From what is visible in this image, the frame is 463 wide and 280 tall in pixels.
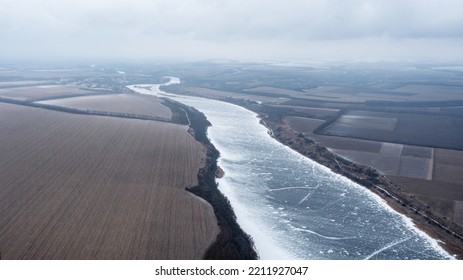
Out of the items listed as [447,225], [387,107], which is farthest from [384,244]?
[387,107]

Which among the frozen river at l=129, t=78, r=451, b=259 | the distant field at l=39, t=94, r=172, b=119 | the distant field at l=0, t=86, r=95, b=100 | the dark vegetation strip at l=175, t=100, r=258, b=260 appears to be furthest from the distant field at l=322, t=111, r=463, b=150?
the distant field at l=0, t=86, r=95, b=100

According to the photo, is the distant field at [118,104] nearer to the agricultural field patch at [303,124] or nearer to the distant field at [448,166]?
the agricultural field patch at [303,124]

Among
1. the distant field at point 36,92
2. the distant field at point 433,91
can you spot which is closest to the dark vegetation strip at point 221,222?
the distant field at point 36,92

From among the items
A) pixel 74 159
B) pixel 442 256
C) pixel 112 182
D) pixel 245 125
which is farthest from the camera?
pixel 245 125

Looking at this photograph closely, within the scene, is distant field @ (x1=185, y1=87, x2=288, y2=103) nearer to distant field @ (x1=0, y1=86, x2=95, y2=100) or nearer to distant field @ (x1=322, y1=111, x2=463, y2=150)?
distant field @ (x1=322, y1=111, x2=463, y2=150)

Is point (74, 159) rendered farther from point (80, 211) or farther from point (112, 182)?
point (80, 211)
